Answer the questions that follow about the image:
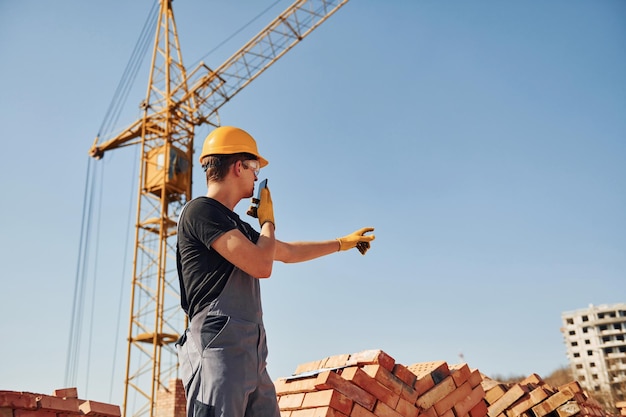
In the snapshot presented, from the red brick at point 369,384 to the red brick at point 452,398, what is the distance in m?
0.46

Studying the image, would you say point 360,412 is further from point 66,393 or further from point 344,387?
point 66,393

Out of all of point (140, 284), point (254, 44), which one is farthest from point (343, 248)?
point (254, 44)

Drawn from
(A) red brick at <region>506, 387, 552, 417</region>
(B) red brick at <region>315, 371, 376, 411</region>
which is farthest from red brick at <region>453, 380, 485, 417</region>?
(B) red brick at <region>315, 371, 376, 411</region>

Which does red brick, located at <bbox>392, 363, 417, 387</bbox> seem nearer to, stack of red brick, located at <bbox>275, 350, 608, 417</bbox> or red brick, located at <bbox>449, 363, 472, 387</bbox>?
stack of red brick, located at <bbox>275, 350, 608, 417</bbox>

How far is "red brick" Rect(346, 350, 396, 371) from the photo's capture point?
4031 millimetres

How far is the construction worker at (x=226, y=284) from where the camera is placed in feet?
6.24

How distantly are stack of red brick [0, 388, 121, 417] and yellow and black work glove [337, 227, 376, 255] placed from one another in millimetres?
2510

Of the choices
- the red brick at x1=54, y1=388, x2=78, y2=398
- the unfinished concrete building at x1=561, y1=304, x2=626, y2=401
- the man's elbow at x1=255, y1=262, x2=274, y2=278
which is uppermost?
the unfinished concrete building at x1=561, y1=304, x2=626, y2=401

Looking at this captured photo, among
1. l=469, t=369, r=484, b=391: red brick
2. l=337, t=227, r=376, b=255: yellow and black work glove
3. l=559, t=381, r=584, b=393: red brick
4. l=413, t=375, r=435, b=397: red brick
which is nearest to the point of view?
l=337, t=227, r=376, b=255: yellow and black work glove

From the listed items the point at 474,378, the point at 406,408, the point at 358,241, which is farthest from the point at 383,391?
the point at 358,241

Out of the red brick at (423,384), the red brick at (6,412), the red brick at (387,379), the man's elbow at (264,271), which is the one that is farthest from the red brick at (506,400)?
the man's elbow at (264,271)

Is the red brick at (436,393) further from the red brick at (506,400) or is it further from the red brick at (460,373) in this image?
the red brick at (506,400)

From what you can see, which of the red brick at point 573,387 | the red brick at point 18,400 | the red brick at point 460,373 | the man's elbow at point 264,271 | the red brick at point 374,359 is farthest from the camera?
the red brick at point 573,387

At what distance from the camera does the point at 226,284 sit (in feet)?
6.68
